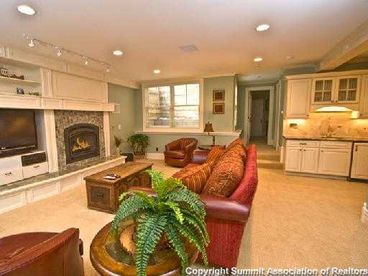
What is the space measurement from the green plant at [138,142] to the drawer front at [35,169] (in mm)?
2767

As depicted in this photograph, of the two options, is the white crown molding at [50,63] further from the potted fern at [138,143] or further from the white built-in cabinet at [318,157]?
the white built-in cabinet at [318,157]

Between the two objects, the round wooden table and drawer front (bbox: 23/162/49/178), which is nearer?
the round wooden table

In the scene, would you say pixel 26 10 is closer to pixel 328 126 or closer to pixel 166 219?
pixel 166 219

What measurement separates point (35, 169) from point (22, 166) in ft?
0.79

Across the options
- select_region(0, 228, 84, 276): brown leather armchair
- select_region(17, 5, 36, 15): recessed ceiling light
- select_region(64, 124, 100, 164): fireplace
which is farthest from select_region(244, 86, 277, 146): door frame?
select_region(0, 228, 84, 276): brown leather armchair

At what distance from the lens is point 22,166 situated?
333cm

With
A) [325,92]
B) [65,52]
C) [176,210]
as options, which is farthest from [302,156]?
[65,52]

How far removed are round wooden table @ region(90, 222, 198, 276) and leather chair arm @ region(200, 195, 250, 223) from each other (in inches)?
17.7

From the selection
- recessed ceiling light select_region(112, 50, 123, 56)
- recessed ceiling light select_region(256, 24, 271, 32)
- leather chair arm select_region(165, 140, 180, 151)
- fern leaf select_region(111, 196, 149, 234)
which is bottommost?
leather chair arm select_region(165, 140, 180, 151)

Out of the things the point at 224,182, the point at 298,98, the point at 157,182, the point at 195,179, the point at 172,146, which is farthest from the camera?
the point at 172,146

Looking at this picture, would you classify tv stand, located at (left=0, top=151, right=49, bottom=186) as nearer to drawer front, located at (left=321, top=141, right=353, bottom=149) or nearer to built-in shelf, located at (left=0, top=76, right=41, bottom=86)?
built-in shelf, located at (left=0, top=76, right=41, bottom=86)

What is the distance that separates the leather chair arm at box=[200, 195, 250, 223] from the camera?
1.53 metres

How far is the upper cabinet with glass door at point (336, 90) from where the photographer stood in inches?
167

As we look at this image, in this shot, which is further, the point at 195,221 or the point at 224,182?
the point at 224,182
